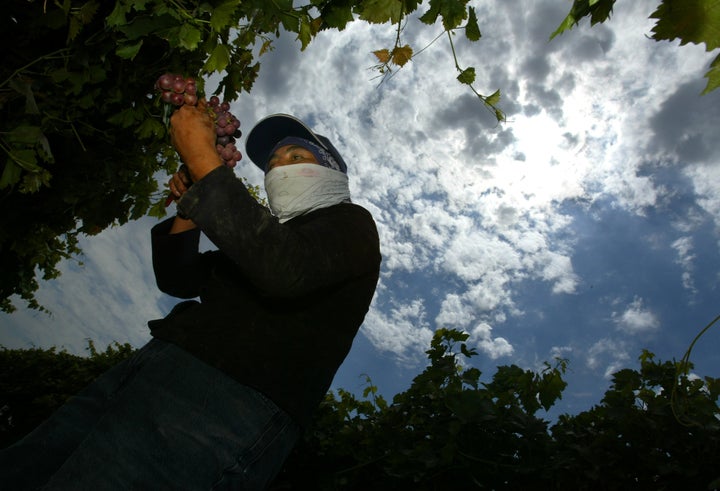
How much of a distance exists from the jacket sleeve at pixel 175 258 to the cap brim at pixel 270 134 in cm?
83

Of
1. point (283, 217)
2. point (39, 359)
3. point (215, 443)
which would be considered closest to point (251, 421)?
point (215, 443)

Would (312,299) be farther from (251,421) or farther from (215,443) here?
(215,443)

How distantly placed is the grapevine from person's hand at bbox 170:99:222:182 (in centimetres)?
7

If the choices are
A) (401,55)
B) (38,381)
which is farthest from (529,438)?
(38,381)

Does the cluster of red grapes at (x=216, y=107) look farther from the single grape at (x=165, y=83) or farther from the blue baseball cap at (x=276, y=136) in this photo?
the blue baseball cap at (x=276, y=136)

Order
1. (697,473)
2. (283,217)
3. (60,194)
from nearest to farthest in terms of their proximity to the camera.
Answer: (283,217) < (697,473) < (60,194)

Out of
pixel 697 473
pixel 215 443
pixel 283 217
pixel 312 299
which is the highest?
pixel 697 473

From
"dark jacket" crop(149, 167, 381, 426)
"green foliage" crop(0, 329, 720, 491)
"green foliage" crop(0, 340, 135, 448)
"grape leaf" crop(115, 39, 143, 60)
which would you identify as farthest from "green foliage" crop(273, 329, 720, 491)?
"green foliage" crop(0, 340, 135, 448)

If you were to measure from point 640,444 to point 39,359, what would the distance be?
33.5 ft

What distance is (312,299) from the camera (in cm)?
155

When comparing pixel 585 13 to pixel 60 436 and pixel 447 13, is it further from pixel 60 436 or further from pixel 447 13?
pixel 60 436

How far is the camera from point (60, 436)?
1422 mm

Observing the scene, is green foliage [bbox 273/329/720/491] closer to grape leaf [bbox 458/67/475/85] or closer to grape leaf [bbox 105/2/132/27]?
grape leaf [bbox 458/67/475/85]

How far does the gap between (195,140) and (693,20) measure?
1439 millimetres
